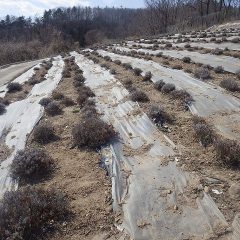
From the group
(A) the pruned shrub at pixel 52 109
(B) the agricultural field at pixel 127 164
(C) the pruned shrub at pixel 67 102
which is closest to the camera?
(B) the agricultural field at pixel 127 164

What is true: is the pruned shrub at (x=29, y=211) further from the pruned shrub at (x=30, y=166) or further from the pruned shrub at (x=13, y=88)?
the pruned shrub at (x=13, y=88)

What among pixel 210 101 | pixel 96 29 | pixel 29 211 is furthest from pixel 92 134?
pixel 96 29

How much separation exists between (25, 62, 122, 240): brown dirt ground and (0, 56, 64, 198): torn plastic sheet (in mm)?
551

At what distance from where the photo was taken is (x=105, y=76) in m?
18.0

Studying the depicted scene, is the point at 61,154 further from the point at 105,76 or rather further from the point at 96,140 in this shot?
the point at 105,76

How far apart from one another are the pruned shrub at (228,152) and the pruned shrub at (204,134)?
2.06 ft

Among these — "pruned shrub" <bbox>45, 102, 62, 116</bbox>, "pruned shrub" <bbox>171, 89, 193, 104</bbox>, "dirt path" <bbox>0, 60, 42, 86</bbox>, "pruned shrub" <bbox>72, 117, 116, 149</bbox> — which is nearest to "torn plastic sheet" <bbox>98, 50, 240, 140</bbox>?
"pruned shrub" <bbox>171, 89, 193, 104</bbox>

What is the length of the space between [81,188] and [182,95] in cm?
604

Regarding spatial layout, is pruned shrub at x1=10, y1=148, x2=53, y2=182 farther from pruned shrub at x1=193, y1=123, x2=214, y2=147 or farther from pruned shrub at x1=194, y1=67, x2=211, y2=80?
pruned shrub at x1=194, y1=67, x2=211, y2=80

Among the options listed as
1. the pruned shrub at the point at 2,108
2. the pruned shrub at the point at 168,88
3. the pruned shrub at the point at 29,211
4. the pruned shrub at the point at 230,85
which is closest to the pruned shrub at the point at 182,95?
the pruned shrub at the point at 168,88

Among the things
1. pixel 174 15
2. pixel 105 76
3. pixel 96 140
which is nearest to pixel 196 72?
pixel 105 76

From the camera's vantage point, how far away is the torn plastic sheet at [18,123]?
802 cm

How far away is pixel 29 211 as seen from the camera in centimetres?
591

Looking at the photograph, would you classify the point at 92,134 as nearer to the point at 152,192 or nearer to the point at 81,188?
the point at 81,188
